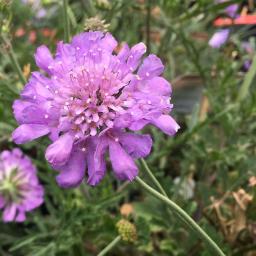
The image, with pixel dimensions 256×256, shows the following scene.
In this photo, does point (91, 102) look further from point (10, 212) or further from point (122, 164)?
point (10, 212)

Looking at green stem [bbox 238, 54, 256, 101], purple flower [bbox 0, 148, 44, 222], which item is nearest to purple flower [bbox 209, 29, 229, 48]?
green stem [bbox 238, 54, 256, 101]

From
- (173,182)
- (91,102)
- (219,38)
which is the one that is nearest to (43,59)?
(91,102)

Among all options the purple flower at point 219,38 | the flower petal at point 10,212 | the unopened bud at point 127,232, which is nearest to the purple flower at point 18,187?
the flower petal at point 10,212

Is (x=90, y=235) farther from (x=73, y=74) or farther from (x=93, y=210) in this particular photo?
(x=73, y=74)

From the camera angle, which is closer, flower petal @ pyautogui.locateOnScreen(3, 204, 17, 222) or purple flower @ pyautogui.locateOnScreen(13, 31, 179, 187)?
purple flower @ pyautogui.locateOnScreen(13, 31, 179, 187)

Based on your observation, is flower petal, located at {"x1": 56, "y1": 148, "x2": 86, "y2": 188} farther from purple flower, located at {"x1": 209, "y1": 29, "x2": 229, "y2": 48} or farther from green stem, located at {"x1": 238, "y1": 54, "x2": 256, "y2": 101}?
purple flower, located at {"x1": 209, "y1": 29, "x2": 229, "y2": 48}

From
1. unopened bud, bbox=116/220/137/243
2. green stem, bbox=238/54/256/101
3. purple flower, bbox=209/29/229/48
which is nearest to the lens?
unopened bud, bbox=116/220/137/243

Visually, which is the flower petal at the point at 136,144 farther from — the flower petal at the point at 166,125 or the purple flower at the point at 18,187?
the purple flower at the point at 18,187

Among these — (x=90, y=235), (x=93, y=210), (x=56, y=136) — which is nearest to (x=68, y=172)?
(x=56, y=136)
